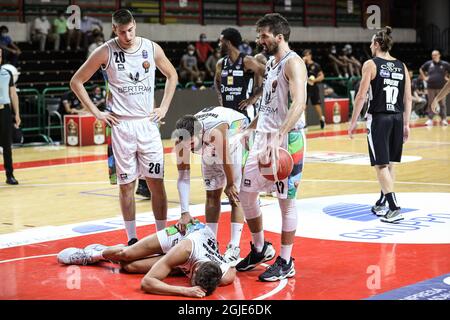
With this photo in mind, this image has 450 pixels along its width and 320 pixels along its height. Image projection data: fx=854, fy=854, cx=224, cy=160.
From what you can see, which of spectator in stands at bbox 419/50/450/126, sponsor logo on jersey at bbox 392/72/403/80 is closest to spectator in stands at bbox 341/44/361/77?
spectator in stands at bbox 419/50/450/126

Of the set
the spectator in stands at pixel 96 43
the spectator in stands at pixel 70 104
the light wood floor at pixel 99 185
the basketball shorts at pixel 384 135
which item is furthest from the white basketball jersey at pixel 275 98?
the spectator in stands at pixel 96 43

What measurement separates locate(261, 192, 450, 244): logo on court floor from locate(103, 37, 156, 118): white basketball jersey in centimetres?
208

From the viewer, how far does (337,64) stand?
29.4m

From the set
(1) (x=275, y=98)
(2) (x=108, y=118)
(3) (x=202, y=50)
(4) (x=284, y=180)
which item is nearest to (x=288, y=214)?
(4) (x=284, y=180)

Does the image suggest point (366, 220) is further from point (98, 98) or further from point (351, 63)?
point (351, 63)

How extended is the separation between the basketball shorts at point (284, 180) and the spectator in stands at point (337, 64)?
2253 centimetres

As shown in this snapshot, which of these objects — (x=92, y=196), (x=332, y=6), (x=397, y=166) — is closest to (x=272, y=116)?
(x=92, y=196)

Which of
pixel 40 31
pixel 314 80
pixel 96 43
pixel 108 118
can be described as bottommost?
pixel 108 118

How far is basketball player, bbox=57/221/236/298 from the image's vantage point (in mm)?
6281

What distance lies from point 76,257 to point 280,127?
218 centimetres

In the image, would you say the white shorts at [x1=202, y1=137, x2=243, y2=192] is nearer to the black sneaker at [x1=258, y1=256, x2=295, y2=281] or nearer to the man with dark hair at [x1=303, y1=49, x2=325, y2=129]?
the black sneaker at [x1=258, y1=256, x2=295, y2=281]

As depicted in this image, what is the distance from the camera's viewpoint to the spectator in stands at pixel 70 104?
755 inches

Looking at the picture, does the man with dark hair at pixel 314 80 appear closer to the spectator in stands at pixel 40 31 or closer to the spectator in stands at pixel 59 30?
the spectator in stands at pixel 59 30
